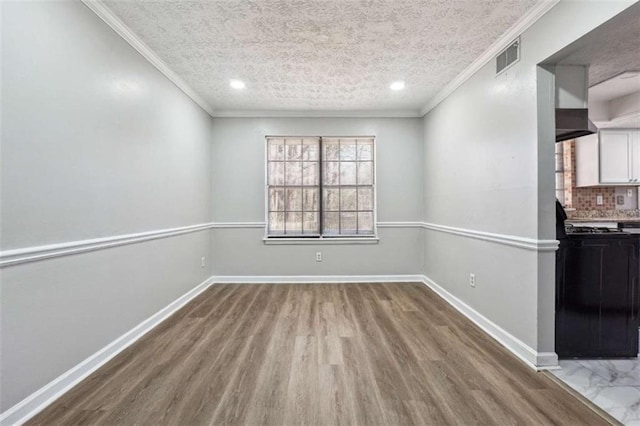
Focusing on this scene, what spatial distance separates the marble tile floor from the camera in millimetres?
1596

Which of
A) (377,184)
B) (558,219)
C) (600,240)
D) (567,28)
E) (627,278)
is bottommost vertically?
(627,278)

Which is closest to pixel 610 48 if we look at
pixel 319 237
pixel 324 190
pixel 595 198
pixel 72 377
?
pixel 595 198

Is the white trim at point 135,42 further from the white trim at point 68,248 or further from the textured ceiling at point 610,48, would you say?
the textured ceiling at point 610,48

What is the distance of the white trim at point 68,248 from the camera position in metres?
1.45

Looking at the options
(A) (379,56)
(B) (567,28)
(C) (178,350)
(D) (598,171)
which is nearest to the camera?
(B) (567,28)

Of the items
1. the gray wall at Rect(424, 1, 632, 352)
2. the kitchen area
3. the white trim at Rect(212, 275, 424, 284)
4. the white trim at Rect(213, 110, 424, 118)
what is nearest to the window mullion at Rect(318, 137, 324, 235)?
the white trim at Rect(213, 110, 424, 118)

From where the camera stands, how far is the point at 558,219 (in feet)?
6.85

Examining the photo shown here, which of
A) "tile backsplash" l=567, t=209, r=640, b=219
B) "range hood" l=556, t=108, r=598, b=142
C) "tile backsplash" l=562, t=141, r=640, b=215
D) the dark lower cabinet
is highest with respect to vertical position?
"range hood" l=556, t=108, r=598, b=142

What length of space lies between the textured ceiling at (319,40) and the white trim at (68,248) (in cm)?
167

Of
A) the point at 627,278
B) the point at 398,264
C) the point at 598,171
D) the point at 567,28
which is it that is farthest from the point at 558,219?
the point at 598,171

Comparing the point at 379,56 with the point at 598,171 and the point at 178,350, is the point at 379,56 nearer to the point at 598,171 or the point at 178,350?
the point at 178,350

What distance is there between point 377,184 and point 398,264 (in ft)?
4.17

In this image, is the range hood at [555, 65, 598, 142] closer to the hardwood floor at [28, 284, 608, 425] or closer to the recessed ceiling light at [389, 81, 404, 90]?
the recessed ceiling light at [389, 81, 404, 90]

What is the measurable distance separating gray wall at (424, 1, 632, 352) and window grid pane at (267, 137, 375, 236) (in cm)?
133
